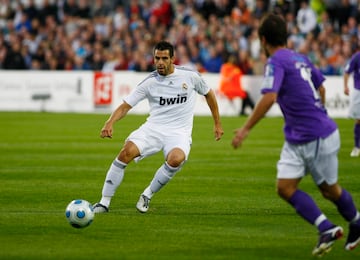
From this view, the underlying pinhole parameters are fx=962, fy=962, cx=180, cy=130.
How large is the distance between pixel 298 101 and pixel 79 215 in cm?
298

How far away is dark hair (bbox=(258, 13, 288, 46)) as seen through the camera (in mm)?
8945

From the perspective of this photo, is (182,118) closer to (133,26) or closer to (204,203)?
(204,203)

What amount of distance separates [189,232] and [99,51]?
2430 cm

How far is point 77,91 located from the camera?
31766 mm

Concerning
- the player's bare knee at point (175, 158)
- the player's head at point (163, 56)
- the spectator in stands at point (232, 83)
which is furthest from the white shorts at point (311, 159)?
the spectator in stands at point (232, 83)

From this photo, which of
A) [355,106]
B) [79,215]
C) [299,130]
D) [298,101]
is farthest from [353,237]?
[355,106]

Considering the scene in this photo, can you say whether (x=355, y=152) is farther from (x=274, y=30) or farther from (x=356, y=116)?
(x=274, y=30)

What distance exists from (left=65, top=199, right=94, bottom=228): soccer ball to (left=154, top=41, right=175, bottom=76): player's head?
7.84 feet

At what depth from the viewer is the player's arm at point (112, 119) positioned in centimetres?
1170

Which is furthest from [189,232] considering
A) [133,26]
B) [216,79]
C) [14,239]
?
[133,26]

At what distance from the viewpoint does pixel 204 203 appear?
512 inches

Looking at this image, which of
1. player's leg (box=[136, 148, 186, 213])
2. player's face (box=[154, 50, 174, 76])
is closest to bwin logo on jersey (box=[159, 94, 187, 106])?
player's face (box=[154, 50, 174, 76])

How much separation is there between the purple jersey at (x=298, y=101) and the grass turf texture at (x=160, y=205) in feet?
3.86

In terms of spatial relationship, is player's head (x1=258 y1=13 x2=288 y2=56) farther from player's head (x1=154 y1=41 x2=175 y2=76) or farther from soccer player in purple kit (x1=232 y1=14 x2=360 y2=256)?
player's head (x1=154 y1=41 x2=175 y2=76)
